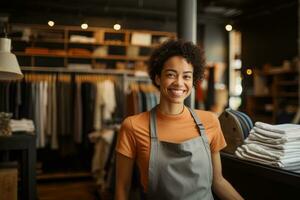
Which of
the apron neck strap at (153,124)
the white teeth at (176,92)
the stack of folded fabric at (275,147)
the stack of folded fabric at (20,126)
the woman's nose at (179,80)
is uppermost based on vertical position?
the woman's nose at (179,80)

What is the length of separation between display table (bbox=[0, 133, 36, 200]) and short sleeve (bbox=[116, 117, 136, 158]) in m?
1.42

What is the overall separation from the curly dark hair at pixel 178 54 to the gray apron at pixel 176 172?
0.33 m

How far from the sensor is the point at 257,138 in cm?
168

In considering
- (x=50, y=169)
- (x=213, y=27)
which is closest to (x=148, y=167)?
(x=50, y=169)

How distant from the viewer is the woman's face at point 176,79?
4.97ft

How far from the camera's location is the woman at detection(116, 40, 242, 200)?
1.47m

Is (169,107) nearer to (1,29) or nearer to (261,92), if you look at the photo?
(1,29)

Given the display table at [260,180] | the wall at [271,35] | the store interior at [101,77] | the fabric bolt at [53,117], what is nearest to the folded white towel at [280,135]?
the display table at [260,180]

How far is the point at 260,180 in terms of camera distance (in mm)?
1764

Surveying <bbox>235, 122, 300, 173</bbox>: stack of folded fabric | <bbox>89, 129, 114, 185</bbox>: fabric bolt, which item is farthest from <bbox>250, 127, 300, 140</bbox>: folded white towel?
<bbox>89, 129, 114, 185</bbox>: fabric bolt

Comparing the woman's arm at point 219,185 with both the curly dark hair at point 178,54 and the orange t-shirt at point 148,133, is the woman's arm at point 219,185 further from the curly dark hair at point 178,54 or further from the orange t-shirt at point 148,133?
the curly dark hair at point 178,54

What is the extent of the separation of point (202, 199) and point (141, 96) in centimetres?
314

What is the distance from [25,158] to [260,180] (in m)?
1.82

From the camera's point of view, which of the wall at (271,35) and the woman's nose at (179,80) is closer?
the woman's nose at (179,80)
